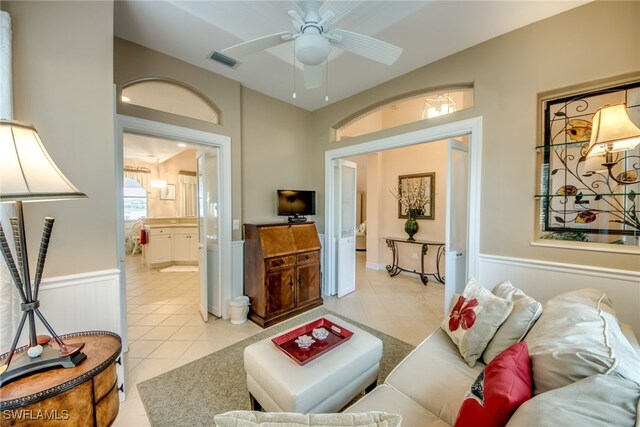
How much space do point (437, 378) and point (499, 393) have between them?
2.00ft

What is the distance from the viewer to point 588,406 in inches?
26.1

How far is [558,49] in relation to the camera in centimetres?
204

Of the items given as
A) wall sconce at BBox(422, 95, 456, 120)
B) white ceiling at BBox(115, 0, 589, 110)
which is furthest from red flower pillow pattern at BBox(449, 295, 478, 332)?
wall sconce at BBox(422, 95, 456, 120)

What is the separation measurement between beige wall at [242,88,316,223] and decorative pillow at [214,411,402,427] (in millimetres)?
2845

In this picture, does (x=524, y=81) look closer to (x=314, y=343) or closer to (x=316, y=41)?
(x=316, y=41)

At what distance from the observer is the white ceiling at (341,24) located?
1985mm

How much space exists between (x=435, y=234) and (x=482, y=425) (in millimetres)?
4275

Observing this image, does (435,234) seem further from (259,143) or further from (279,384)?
(279,384)

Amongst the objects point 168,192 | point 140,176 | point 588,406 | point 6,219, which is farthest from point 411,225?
point 140,176

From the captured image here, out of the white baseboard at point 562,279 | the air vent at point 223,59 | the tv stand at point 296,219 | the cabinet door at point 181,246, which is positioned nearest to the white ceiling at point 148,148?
the cabinet door at point 181,246

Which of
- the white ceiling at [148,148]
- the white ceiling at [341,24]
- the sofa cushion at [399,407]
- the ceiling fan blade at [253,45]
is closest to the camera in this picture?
the sofa cushion at [399,407]

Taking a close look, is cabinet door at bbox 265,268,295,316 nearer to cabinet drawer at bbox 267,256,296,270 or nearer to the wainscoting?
cabinet drawer at bbox 267,256,296,270

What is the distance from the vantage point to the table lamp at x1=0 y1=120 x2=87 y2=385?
1021mm

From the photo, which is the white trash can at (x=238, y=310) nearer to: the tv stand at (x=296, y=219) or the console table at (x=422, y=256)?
the tv stand at (x=296, y=219)
